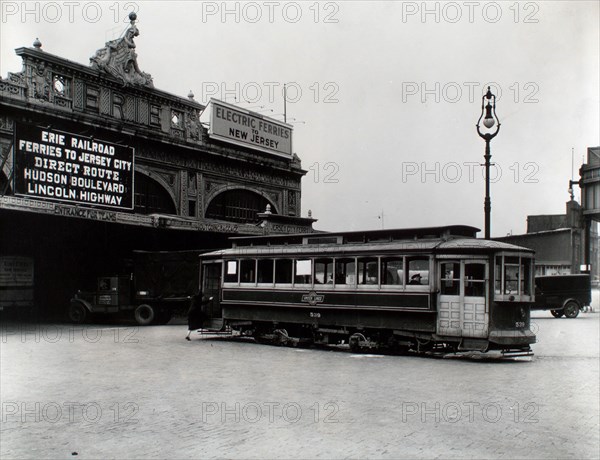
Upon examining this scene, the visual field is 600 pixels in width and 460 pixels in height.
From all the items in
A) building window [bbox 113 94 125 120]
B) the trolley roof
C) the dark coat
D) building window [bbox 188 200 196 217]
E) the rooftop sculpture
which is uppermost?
the rooftop sculpture

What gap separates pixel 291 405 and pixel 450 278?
6.53 metres

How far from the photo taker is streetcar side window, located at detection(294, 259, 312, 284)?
16250mm

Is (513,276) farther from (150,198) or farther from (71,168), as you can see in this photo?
(150,198)

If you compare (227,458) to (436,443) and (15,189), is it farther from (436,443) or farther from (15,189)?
(15,189)

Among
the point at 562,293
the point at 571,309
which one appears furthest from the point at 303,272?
the point at 571,309

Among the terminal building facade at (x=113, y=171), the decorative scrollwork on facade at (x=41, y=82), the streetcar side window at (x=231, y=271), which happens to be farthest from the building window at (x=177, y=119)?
the streetcar side window at (x=231, y=271)

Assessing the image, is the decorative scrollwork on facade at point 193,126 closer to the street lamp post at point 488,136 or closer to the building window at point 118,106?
the building window at point 118,106

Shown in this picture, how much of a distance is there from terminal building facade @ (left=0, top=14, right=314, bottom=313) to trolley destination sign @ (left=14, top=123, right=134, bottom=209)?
0.04m

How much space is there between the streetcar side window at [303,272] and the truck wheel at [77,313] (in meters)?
11.5

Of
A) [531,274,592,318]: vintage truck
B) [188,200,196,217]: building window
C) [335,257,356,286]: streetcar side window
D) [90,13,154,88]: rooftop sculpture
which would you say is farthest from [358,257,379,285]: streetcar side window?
[188,200,196,217]: building window

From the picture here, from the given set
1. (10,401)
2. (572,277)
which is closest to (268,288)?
(10,401)

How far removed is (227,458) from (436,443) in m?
2.25

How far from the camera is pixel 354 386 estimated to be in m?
10.1

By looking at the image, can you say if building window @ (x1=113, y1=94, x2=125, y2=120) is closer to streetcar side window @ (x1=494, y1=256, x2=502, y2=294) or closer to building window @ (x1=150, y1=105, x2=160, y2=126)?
building window @ (x1=150, y1=105, x2=160, y2=126)
